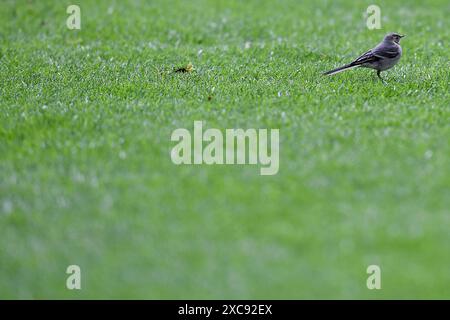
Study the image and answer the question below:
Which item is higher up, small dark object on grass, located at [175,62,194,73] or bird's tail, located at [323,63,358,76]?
small dark object on grass, located at [175,62,194,73]

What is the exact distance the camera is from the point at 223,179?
7.29m

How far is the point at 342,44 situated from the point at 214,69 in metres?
2.98

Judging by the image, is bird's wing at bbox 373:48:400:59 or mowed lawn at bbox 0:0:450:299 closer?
mowed lawn at bbox 0:0:450:299

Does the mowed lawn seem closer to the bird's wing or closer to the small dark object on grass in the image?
the small dark object on grass

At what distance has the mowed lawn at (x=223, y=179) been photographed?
233 inches

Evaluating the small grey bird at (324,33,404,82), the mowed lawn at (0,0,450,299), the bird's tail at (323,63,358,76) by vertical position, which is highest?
the small grey bird at (324,33,404,82)

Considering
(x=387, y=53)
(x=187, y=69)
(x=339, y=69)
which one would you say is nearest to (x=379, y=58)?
(x=387, y=53)

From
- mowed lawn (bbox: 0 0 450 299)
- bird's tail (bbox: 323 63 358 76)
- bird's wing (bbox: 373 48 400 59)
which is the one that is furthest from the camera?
bird's wing (bbox: 373 48 400 59)

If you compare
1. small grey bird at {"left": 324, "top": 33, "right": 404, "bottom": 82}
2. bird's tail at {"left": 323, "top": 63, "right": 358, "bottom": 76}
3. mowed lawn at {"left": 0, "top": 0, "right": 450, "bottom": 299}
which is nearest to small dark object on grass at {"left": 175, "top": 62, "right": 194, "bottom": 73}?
mowed lawn at {"left": 0, "top": 0, "right": 450, "bottom": 299}

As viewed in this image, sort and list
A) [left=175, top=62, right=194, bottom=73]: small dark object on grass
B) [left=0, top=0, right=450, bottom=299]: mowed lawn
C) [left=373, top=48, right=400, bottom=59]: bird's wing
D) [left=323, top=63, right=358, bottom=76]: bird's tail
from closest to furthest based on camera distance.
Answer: [left=0, top=0, right=450, bottom=299]: mowed lawn, [left=323, top=63, right=358, bottom=76]: bird's tail, [left=373, top=48, right=400, bottom=59]: bird's wing, [left=175, top=62, right=194, bottom=73]: small dark object on grass

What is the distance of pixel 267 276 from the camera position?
5871 millimetres

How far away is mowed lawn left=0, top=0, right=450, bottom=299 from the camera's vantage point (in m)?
5.93

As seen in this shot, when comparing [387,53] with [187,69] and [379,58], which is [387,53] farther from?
[187,69]
